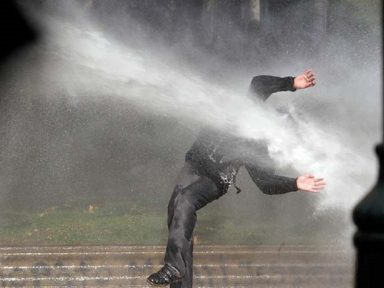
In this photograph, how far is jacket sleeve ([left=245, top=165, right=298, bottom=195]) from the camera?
28.1 feet

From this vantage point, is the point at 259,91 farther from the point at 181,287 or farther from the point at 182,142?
the point at 182,142

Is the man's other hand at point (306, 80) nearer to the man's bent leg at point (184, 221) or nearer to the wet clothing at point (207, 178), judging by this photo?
the wet clothing at point (207, 178)

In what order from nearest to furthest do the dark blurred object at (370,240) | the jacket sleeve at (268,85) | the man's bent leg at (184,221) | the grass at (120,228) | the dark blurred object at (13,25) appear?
the dark blurred object at (370,240) < the man's bent leg at (184,221) < the jacket sleeve at (268,85) < the grass at (120,228) < the dark blurred object at (13,25)

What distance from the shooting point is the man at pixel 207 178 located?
28.4ft

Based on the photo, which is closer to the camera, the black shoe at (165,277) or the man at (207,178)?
the black shoe at (165,277)

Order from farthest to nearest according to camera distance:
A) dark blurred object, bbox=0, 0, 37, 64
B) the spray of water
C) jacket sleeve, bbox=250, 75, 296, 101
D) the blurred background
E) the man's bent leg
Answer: dark blurred object, bbox=0, 0, 37, 64, the blurred background, the spray of water, jacket sleeve, bbox=250, 75, 296, 101, the man's bent leg

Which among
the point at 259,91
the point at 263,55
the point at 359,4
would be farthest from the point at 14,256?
the point at 359,4

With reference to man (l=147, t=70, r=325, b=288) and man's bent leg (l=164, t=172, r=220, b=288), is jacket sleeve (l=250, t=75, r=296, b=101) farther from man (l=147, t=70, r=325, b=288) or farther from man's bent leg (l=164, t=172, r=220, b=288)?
man's bent leg (l=164, t=172, r=220, b=288)

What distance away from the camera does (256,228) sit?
13.8 meters

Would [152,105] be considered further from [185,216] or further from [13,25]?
[13,25]

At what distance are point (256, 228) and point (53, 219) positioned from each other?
2767mm

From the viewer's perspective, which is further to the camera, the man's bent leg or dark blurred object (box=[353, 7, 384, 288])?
the man's bent leg

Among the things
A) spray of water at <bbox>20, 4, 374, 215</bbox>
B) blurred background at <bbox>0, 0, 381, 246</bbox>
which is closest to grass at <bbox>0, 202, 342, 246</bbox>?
blurred background at <bbox>0, 0, 381, 246</bbox>

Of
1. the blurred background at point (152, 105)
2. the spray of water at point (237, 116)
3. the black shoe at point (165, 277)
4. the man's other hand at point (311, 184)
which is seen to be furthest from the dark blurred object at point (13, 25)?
the man's other hand at point (311, 184)
